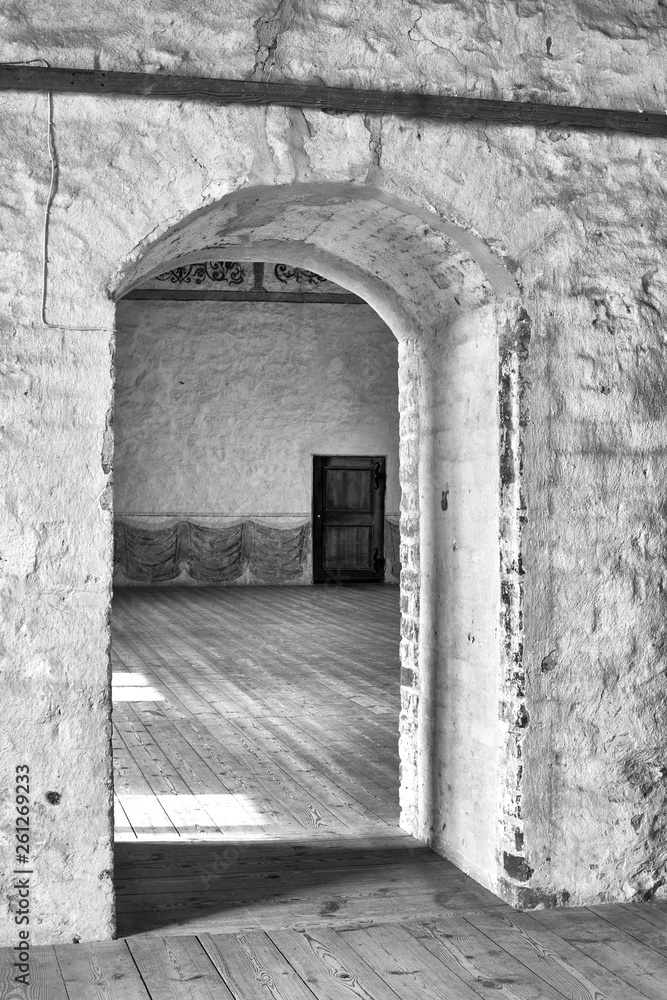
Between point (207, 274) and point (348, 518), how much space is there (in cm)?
384

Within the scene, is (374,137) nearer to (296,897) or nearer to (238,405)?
(296,897)

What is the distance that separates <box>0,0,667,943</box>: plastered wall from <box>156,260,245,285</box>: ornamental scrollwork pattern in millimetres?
10976

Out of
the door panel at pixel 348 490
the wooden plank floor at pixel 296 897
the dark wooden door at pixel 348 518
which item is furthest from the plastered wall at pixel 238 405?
the wooden plank floor at pixel 296 897

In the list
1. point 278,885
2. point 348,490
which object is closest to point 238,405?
point 348,490

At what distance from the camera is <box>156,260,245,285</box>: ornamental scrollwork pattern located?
14.6 metres

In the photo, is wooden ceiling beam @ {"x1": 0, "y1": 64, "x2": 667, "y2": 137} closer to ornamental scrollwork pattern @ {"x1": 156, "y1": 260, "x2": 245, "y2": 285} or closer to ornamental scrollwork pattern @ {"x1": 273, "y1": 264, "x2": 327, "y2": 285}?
ornamental scrollwork pattern @ {"x1": 156, "y1": 260, "x2": 245, "y2": 285}

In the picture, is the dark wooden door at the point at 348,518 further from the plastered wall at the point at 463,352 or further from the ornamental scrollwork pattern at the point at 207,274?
the plastered wall at the point at 463,352

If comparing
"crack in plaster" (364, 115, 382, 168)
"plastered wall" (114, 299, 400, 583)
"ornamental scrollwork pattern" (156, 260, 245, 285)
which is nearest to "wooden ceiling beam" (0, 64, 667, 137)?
"crack in plaster" (364, 115, 382, 168)

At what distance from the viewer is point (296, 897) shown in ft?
11.8

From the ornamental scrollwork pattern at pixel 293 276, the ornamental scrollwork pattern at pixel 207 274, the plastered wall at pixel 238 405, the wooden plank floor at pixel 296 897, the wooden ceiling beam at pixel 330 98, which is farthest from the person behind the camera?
the ornamental scrollwork pattern at pixel 293 276

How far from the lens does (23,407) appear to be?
320cm

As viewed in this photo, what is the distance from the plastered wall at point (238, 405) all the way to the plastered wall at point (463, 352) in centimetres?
1077

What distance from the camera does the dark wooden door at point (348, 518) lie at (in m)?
15.1

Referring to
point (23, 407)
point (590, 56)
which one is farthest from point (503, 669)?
point (590, 56)
